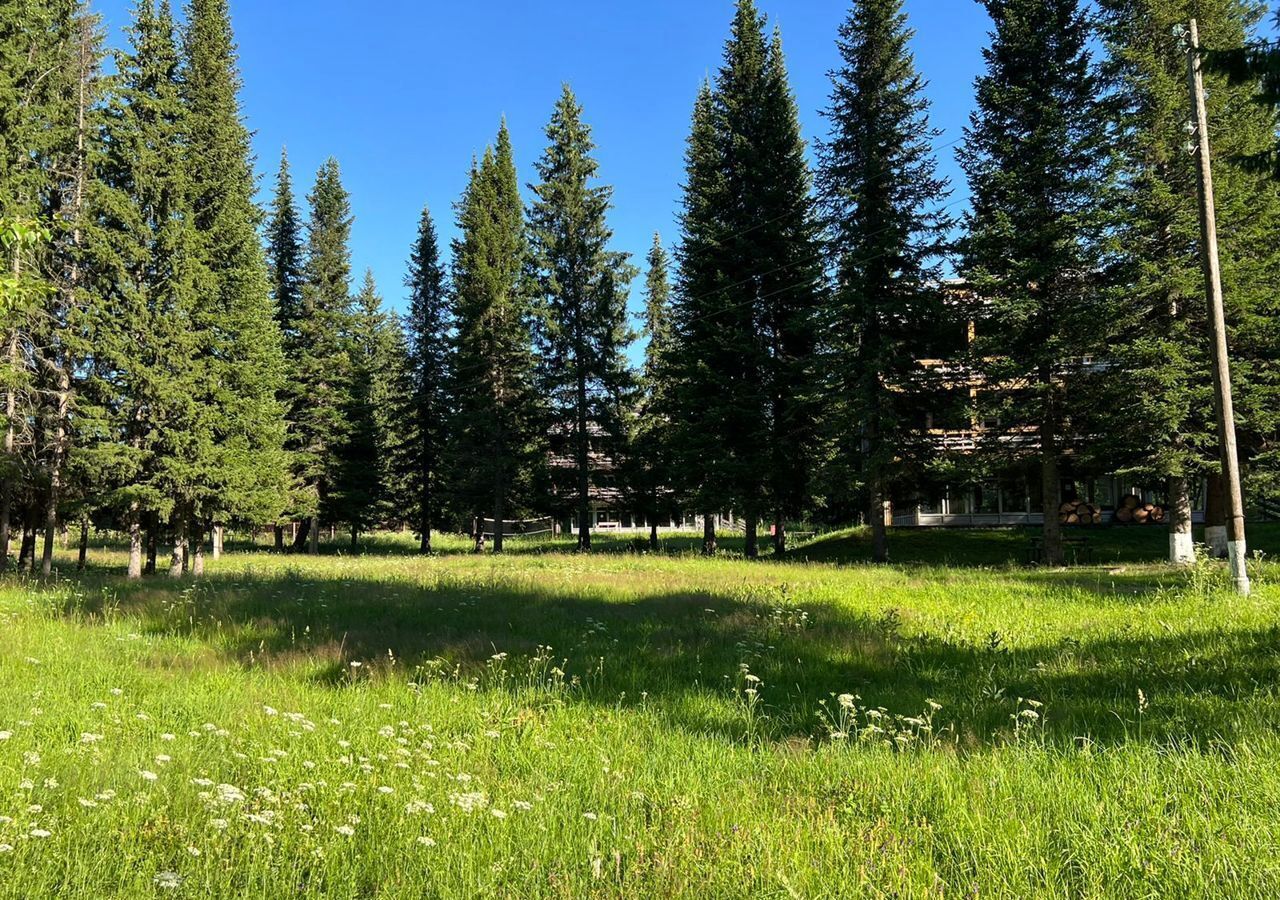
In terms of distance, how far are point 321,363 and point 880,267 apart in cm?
2914

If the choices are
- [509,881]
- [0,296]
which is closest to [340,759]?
[509,881]

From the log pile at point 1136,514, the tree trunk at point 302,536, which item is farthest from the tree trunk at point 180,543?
the log pile at point 1136,514

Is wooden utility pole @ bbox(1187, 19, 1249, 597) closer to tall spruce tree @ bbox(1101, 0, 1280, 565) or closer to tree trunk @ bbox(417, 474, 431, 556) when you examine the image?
tall spruce tree @ bbox(1101, 0, 1280, 565)

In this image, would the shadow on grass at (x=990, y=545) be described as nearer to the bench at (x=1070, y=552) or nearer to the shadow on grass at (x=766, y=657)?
the bench at (x=1070, y=552)

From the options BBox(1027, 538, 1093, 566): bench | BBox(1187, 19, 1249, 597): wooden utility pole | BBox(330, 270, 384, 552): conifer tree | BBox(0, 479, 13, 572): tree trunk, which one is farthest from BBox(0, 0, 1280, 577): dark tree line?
BBox(330, 270, 384, 552): conifer tree

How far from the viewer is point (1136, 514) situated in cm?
3206

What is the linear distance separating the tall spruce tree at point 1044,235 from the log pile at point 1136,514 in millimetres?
15016

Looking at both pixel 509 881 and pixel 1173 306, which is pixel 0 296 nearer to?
pixel 509 881

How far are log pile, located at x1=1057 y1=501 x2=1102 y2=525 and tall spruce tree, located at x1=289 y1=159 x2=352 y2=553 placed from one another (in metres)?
37.4

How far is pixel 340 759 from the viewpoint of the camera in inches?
150

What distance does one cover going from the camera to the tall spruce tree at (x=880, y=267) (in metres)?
22.4

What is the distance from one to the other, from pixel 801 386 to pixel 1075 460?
8.66 metres

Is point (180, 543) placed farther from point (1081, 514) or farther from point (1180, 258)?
point (1081, 514)

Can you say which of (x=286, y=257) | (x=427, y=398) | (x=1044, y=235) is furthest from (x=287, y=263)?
(x=1044, y=235)
